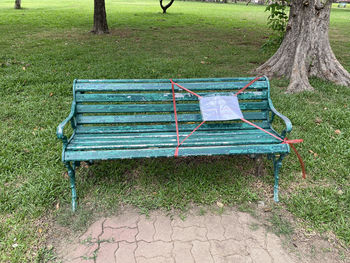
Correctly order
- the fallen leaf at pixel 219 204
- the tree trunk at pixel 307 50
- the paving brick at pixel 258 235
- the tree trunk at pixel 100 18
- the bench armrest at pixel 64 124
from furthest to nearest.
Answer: the tree trunk at pixel 100 18 < the tree trunk at pixel 307 50 < the fallen leaf at pixel 219 204 < the bench armrest at pixel 64 124 < the paving brick at pixel 258 235

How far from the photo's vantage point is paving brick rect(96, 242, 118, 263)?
225 centimetres

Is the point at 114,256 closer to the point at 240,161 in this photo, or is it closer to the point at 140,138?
the point at 140,138

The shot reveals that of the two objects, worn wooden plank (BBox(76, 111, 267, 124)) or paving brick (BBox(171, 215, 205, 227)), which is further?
worn wooden plank (BBox(76, 111, 267, 124))

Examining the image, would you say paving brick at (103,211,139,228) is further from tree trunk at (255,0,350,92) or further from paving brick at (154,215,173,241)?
tree trunk at (255,0,350,92)

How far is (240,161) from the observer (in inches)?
136

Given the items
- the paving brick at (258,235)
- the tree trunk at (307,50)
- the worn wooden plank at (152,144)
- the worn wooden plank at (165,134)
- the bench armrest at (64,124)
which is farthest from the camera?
the tree trunk at (307,50)

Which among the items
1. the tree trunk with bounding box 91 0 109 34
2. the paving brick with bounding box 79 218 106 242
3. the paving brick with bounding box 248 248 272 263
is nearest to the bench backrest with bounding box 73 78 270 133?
the paving brick with bounding box 79 218 106 242

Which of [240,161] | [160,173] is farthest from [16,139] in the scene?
→ [240,161]

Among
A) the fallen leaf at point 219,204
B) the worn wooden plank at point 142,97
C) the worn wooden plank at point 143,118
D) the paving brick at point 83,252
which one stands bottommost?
the paving brick at point 83,252

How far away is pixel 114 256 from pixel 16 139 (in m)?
2.38

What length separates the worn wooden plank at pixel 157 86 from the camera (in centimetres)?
300

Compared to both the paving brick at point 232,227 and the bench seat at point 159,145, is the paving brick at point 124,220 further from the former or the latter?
the paving brick at point 232,227

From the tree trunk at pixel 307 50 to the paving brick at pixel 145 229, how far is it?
401cm

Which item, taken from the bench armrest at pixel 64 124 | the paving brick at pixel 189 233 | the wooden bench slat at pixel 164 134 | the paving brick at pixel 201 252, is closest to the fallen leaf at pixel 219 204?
the paving brick at pixel 189 233
